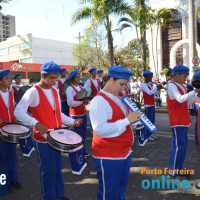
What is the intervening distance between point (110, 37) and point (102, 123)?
13.0m

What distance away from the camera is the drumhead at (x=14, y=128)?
3648 mm

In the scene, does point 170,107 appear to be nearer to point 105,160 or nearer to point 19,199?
point 105,160

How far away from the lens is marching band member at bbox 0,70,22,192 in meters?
4.04

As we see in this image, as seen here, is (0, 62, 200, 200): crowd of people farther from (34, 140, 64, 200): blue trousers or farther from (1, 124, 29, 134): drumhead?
(1, 124, 29, 134): drumhead

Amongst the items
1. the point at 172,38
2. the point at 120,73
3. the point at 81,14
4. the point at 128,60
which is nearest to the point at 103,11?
the point at 81,14

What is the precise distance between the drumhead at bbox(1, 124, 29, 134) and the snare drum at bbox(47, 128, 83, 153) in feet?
3.00

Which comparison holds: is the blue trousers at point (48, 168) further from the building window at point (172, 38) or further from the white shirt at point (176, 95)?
the building window at point (172, 38)

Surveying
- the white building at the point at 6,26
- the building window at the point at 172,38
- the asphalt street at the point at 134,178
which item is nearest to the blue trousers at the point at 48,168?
the asphalt street at the point at 134,178

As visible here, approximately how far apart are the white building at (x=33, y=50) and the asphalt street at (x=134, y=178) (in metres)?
55.4

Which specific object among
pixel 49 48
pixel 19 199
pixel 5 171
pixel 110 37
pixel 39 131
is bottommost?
pixel 19 199

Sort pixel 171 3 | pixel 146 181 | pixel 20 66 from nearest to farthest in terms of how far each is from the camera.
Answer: pixel 146 181 → pixel 171 3 → pixel 20 66

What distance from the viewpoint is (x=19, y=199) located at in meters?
3.76

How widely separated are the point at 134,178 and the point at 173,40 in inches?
819

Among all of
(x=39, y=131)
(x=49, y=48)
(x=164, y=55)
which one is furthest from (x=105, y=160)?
(x=49, y=48)
